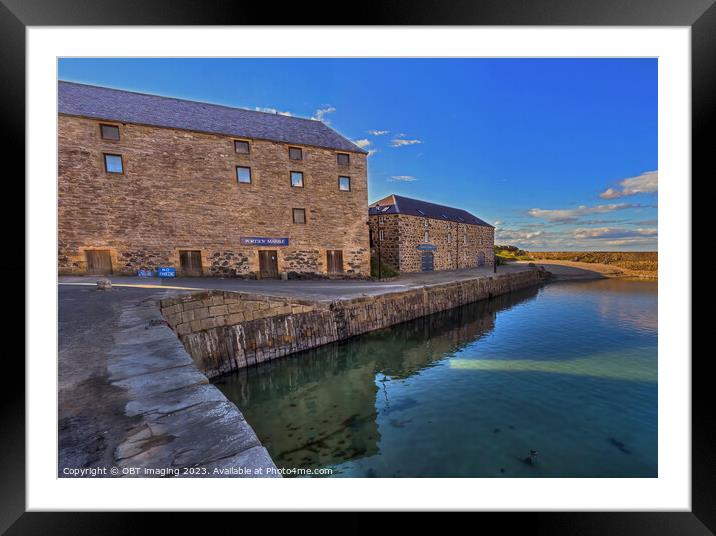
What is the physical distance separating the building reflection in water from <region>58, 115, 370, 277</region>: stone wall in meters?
7.19

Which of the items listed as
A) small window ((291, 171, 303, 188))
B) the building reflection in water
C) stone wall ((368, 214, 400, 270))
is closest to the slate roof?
small window ((291, 171, 303, 188))

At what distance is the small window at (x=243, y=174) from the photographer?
12.9 m

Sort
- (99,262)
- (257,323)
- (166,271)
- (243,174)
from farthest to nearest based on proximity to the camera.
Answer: (243,174) → (166,271) → (99,262) → (257,323)

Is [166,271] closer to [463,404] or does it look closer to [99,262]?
[99,262]

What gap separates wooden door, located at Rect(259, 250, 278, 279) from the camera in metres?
13.4

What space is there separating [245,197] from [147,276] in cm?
539

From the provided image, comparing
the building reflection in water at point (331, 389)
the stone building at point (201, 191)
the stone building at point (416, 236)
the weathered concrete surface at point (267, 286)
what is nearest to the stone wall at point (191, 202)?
the stone building at point (201, 191)

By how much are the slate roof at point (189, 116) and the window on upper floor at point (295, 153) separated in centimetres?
33

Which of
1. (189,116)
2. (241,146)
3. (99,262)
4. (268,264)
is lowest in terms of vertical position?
(268,264)

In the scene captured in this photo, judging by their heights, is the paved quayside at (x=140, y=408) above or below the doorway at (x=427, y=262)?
below

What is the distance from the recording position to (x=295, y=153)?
550 inches
